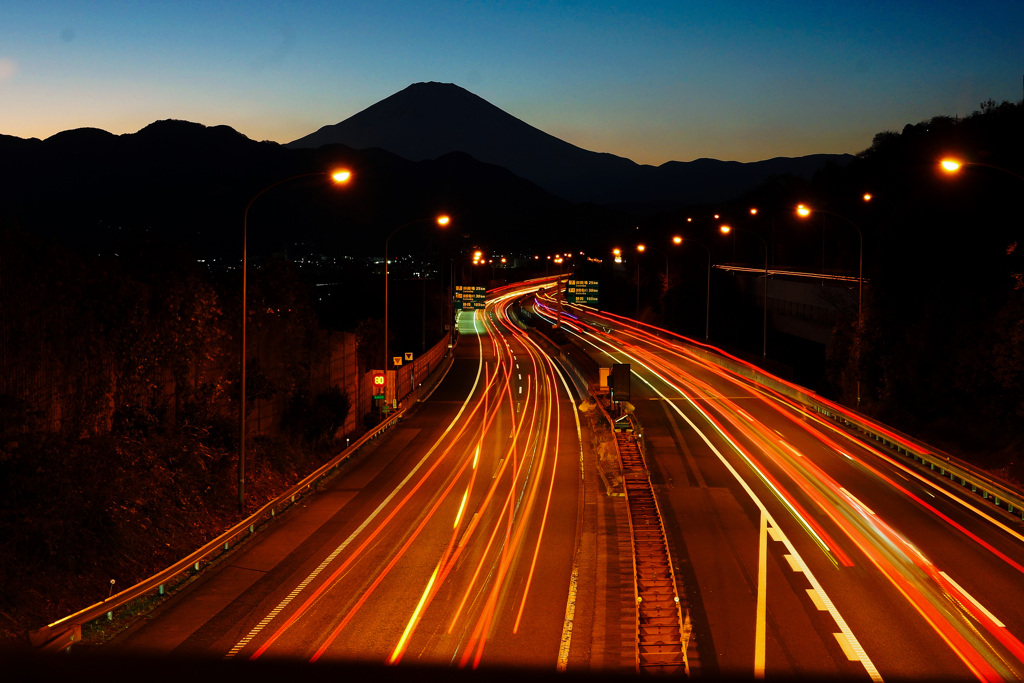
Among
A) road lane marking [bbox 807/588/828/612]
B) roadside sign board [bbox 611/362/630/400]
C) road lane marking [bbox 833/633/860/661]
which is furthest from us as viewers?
roadside sign board [bbox 611/362/630/400]

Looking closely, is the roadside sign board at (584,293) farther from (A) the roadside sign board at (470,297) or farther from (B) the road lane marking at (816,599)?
(B) the road lane marking at (816,599)

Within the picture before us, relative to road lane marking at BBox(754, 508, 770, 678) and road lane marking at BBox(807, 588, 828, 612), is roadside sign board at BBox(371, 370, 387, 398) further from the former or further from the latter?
road lane marking at BBox(807, 588, 828, 612)

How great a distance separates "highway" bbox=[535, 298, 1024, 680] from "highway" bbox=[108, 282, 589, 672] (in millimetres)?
2693

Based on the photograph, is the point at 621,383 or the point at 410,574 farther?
the point at 621,383

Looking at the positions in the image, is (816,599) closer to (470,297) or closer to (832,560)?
(832,560)

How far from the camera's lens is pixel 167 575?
583 inches

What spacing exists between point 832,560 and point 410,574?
8337 millimetres

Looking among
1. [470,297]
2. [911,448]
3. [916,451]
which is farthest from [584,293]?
[916,451]

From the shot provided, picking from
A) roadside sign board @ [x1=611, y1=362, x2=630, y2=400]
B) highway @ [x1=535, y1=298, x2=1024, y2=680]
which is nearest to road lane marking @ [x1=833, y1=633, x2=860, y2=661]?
highway @ [x1=535, y1=298, x2=1024, y2=680]

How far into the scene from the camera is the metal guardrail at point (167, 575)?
458 inches

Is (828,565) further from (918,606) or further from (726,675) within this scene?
(726,675)

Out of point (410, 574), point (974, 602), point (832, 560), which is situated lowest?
point (410, 574)

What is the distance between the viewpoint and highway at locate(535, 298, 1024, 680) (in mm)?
12336

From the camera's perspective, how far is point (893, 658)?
12094 millimetres
